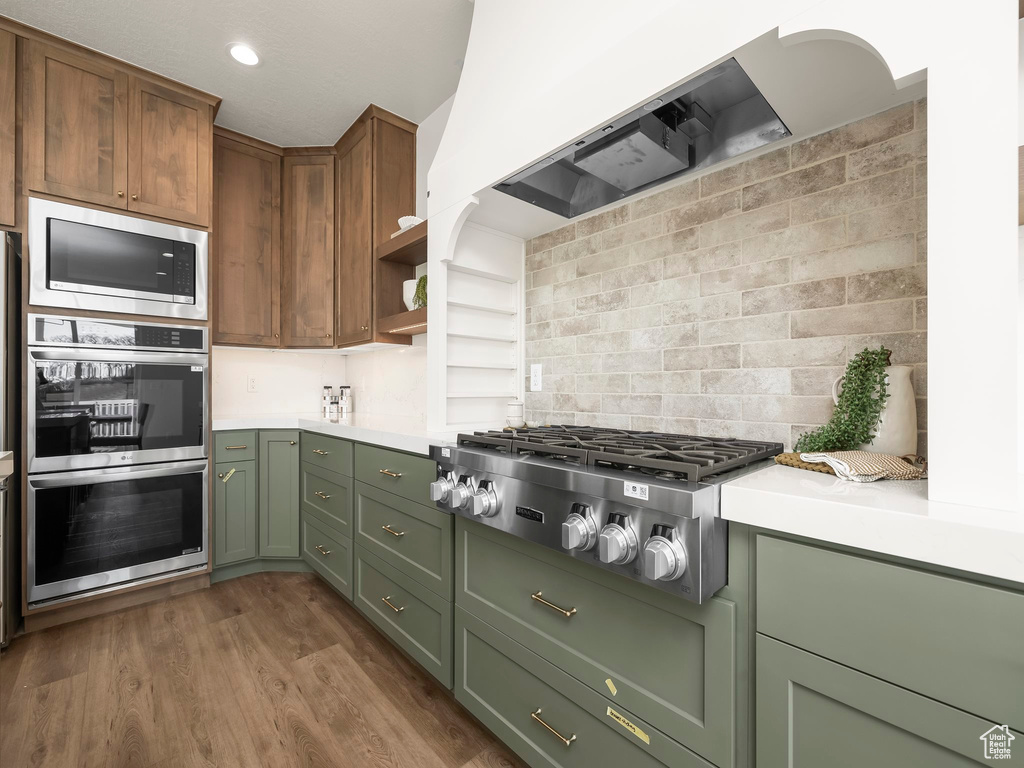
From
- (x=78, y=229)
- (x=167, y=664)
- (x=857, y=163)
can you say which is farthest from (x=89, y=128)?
(x=857, y=163)

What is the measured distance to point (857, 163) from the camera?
4.16 ft

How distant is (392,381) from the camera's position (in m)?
3.16

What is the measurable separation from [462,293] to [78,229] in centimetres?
196

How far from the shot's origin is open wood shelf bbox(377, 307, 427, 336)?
236 centimetres

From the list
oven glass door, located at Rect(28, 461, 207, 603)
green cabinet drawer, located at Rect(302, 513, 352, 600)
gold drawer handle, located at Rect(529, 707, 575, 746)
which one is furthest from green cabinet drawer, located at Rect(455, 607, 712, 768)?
oven glass door, located at Rect(28, 461, 207, 603)

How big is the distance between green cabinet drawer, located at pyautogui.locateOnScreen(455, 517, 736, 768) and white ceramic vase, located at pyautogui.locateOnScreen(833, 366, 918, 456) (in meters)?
0.60

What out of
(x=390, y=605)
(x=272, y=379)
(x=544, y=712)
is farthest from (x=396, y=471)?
(x=272, y=379)

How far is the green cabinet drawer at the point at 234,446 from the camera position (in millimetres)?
2768

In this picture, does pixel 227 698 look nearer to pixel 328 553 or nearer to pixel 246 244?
pixel 328 553

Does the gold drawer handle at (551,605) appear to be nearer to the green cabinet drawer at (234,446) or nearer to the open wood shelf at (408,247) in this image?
the open wood shelf at (408,247)

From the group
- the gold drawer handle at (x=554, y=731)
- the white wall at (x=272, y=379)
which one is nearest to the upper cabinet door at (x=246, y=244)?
the white wall at (x=272, y=379)

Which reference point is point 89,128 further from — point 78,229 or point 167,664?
point 167,664

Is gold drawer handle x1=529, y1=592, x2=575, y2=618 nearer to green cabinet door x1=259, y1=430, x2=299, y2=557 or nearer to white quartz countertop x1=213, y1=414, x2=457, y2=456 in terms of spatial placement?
white quartz countertop x1=213, y1=414, x2=457, y2=456

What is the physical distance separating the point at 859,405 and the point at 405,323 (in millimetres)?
1977
